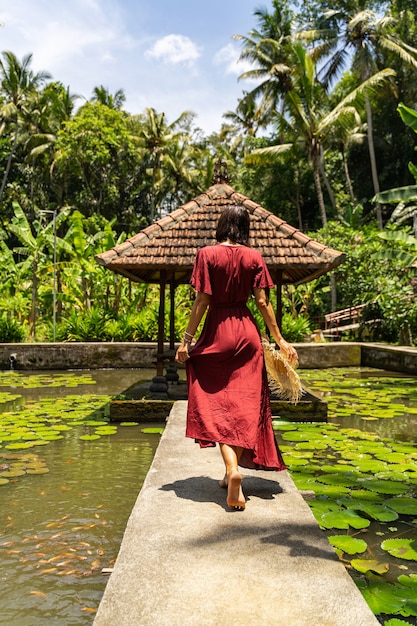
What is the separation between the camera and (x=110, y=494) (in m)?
4.10

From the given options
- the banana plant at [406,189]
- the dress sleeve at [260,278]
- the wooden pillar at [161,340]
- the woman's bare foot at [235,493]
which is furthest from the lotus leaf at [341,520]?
the banana plant at [406,189]

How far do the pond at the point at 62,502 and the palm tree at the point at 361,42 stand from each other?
19.6 meters

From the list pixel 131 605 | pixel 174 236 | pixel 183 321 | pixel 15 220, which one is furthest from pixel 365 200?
pixel 131 605

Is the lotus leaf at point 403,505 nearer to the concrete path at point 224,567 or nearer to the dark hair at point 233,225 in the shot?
the concrete path at point 224,567

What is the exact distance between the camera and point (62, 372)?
11914mm

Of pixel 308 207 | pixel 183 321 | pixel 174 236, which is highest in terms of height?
pixel 308 207

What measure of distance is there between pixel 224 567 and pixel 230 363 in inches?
45.8

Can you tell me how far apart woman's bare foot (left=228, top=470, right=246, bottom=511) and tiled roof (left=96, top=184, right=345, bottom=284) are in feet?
14.0

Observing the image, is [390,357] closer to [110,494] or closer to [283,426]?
[283,426]

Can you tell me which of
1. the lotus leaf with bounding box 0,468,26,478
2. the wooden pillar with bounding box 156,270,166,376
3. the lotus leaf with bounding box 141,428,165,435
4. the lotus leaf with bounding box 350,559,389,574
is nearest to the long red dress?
the lotus leaf with bounding box 350,559,389,574

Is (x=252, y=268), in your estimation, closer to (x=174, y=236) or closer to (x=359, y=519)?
(x=359, y=519)

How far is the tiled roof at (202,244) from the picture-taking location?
6.99 m

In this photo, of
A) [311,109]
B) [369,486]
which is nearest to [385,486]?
[369,486]

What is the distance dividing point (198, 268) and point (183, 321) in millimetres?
11531
